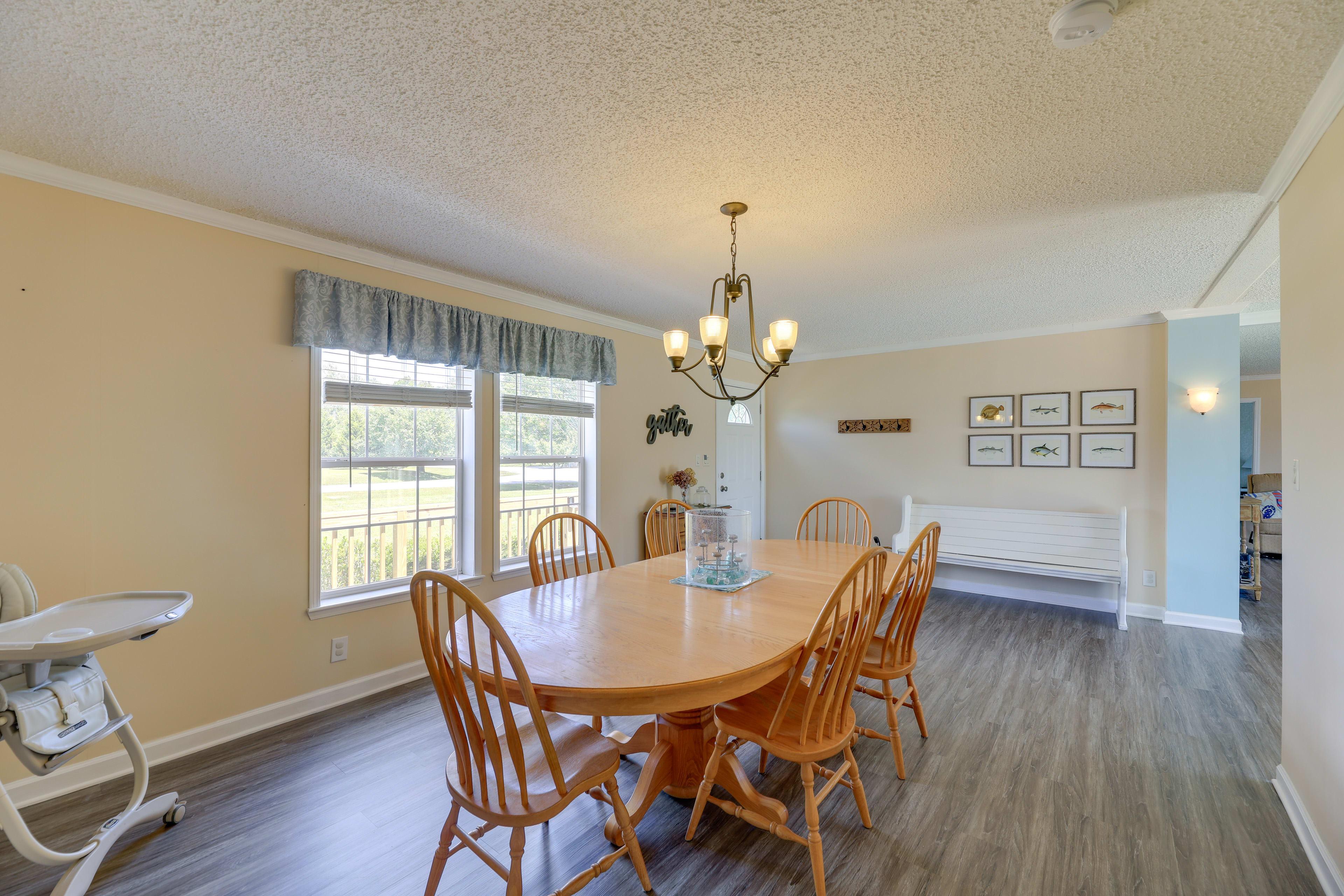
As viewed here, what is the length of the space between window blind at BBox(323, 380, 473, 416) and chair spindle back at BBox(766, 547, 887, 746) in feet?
8.28

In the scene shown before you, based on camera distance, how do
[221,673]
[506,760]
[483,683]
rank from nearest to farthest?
1. [483,683]
2. [506,760]
3. [221,673]

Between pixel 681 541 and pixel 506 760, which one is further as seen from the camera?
pixel 681 541

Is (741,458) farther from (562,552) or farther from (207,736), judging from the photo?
(207,736)

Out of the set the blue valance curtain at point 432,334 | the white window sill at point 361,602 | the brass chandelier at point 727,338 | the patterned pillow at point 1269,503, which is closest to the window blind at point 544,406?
the blue valance curtain at point 432,334

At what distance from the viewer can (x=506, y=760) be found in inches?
59.9

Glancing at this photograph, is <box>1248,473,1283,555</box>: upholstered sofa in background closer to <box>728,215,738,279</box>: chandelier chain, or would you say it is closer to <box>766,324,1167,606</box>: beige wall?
<box>766,324,1167,606</box>: beige wall

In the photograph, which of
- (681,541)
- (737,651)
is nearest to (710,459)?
(681,541)

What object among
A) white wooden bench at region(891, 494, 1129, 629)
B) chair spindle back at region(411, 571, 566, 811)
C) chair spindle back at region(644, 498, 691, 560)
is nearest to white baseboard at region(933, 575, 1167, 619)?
white wooden bench at region(891, 494, 1129, 629)

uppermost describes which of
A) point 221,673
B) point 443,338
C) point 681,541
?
point 443,338

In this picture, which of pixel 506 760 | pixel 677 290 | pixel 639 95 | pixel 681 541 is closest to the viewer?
pixel 506 760

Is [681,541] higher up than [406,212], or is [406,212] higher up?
[406,212]

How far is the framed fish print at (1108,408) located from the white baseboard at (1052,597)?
4.68 feet

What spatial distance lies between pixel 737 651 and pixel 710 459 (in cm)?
390

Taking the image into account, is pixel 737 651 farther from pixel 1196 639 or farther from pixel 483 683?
pixel 1196 639
